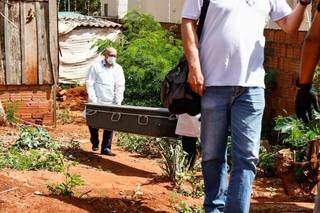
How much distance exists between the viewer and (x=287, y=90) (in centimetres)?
1119

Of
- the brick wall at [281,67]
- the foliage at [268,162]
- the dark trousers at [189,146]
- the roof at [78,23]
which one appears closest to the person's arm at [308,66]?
the dark trousers at [189,146]

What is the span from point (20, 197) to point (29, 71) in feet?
21.6

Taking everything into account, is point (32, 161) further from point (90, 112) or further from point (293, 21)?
point (293, 21)

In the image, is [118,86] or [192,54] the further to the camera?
[118,86]

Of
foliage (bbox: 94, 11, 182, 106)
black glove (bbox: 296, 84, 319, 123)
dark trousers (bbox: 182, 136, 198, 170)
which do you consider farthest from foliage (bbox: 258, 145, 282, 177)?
black glove (bbox: 296, 84, 319, 123)

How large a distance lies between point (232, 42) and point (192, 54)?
0.84 feet

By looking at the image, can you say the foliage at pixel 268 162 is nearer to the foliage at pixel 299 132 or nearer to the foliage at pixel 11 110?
the foliage at pixel 299 132

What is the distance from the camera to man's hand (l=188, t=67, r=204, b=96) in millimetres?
3873

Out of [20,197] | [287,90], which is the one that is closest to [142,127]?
[20,197]

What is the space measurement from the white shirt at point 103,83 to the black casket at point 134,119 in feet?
1.94

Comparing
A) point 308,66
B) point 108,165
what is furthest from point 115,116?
point 308,66

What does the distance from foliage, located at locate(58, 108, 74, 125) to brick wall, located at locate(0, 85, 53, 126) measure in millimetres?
1706

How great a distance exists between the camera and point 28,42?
11523 mm

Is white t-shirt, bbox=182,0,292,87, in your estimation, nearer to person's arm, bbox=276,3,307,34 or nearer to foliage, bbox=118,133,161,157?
person's arm, bbox=276,3,307,34
